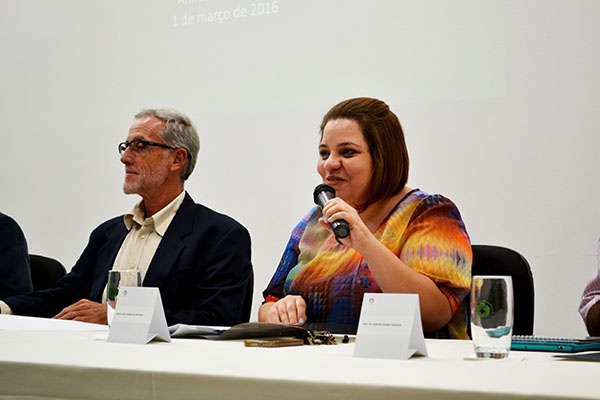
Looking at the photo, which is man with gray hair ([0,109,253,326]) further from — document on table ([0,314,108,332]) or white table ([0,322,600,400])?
white table ([0,322,600,400])

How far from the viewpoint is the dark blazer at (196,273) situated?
92.9 inches

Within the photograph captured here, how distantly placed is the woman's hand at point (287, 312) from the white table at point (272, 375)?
2.31 ft

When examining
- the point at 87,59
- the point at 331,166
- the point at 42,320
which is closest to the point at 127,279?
the point at 42,320

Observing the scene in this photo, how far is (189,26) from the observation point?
3.67 meters

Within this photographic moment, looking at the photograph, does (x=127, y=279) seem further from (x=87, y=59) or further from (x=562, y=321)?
(x=87, y=59)

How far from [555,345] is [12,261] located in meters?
1.94

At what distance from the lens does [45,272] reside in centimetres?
304

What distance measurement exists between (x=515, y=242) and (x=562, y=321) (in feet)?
1.12

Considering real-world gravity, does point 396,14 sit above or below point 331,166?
above

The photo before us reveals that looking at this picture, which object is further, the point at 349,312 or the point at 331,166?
the point at 331,166

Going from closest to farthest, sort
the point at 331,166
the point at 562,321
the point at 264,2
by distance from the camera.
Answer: the point at 331,166
the point at 562,321
the point at 264,2

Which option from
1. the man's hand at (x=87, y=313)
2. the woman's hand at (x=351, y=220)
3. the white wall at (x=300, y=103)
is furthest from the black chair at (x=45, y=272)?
the woman's hand at (x=351, y=220)

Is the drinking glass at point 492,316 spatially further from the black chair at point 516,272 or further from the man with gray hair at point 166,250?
the man with gray hair at point 166,250

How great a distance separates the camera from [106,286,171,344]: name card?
1385 mm
